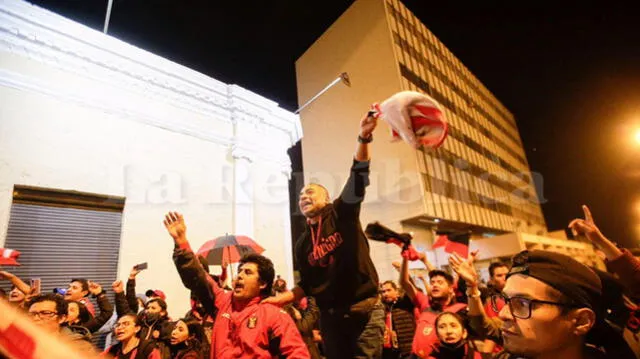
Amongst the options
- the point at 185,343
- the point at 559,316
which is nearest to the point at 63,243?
the point at 185,343

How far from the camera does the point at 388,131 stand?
1922 centimetres

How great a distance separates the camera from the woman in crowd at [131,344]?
3.50 m

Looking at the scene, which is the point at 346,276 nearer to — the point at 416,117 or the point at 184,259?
the point at 184,259

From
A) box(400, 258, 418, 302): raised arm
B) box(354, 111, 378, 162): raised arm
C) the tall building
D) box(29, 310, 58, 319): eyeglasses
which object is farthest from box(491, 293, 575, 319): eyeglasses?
the tall building

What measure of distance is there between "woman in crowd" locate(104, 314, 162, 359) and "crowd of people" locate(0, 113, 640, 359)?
0.04 ft

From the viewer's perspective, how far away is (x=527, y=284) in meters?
1.57

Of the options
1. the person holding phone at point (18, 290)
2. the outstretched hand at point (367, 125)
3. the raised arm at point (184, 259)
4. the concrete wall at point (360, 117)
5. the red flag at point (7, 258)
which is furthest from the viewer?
the concrete wall at point (360, 117)

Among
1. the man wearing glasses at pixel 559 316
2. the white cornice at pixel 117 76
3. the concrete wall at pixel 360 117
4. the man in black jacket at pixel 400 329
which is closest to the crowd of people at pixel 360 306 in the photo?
the man wearing glasses at pixel 559 316

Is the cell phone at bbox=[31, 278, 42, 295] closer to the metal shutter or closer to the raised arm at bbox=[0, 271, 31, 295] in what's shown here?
the raised arm at bbox=[0, 271, 31, 295]

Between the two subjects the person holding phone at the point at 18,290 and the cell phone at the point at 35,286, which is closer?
the person holding phone at the point at 18,290

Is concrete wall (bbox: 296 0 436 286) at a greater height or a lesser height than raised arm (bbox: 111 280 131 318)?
greater

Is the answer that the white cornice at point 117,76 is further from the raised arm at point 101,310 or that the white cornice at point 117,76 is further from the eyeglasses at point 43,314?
the eyeglasses at point 43,314

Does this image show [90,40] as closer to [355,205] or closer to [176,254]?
[176,254]

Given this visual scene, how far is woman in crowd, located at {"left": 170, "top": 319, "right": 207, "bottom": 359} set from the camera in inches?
146
